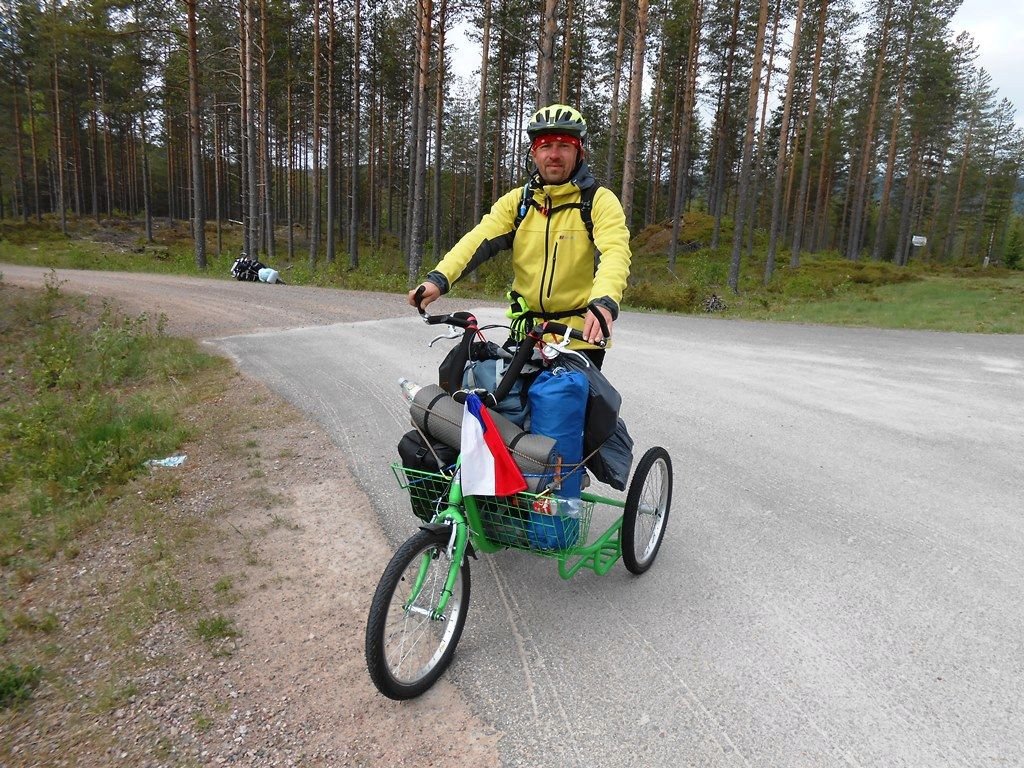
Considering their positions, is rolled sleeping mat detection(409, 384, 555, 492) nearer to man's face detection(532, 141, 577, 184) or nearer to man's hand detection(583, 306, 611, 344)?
man's hand detection(583, 306, 611, 344)

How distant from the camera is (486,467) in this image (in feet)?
8.66

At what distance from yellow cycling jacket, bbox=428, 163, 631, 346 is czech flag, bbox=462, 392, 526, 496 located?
0.93 m

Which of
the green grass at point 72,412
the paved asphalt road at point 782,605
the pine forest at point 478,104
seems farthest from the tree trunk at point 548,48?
the paved asphalt road at point 782,605

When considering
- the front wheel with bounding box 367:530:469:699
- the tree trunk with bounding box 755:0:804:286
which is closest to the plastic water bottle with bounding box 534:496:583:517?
the front wheel with bounding box 367:530:469:699

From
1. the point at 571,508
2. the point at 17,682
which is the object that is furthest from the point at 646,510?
the point at 17,682

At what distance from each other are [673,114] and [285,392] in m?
35.8

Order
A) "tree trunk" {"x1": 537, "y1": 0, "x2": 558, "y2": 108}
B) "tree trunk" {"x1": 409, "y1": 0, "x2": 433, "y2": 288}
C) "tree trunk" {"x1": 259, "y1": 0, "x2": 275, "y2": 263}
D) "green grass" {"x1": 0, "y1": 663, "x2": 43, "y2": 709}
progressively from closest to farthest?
"green grass" {"x1": 0, "y1": 663, "x2": 43, "y2": 709}
"tree trunk" {"x1": 537, "y1": 0, "x2": 558, "y2": 108}
"tree trunk" {"x1": 409, "y1": 0, "x2": 433, "y2": 288}
"tree trunk" {"x1": 259, "y1": 0, "x2": 275, "y2": 263}

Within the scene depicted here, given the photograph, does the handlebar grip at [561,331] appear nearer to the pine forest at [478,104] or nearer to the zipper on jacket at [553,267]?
the zipper on jacket at [553,267]

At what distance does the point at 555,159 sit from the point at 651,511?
2.04 m

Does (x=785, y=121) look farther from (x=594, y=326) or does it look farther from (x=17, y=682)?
(x=17, y=682)

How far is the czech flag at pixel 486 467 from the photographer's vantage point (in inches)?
103

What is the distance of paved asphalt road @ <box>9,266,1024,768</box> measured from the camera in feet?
7.63

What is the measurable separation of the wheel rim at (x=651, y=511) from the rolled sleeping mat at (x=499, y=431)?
2.73 ft

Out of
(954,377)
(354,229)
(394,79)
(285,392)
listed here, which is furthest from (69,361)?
(394,79)
